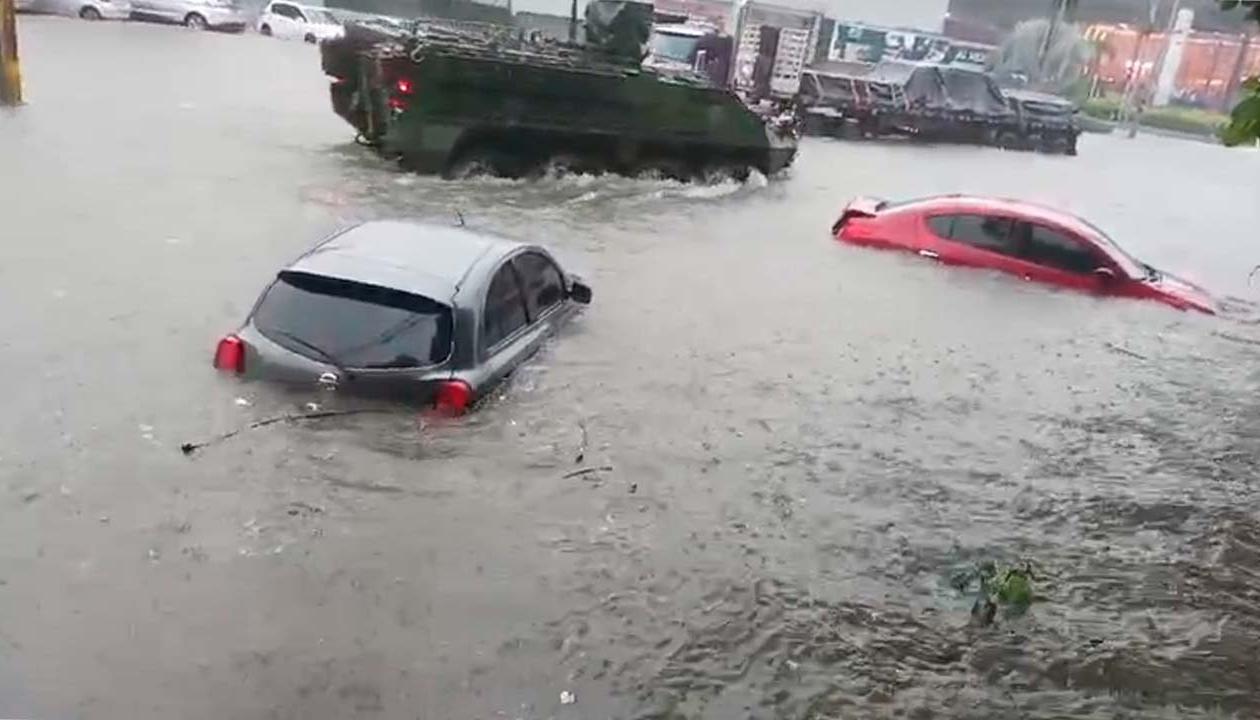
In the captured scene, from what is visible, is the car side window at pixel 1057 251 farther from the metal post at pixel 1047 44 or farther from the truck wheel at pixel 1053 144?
the metal post at pixel 1047 44

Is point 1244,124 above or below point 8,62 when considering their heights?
above

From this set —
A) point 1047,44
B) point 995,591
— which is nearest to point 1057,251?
point 995,591

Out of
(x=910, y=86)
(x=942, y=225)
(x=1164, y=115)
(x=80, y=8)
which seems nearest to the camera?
(x=942, y=225)

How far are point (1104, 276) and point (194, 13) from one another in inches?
1134

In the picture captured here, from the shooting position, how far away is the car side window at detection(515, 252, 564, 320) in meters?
8.27

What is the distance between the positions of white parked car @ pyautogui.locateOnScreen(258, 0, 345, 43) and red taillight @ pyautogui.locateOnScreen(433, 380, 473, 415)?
31625 mm

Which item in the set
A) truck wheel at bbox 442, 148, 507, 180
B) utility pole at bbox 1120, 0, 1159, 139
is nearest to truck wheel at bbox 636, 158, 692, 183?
truck wheel at bbox 442, 148, 507, 180

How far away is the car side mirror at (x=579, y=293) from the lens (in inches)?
368

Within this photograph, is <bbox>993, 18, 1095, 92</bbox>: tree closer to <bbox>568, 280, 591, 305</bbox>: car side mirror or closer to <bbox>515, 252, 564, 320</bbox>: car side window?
<bbox>568, 280, 591, 305</bbox>: car side mirror

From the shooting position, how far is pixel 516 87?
49.4 ft

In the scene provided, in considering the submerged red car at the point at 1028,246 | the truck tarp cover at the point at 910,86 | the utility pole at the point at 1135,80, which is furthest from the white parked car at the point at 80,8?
the utility pole at the point at 1135,80

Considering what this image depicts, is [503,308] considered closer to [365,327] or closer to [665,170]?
[365,327]

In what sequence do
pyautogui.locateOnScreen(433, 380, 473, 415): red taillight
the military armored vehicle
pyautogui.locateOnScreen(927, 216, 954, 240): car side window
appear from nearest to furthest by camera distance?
pyautogui.locateOnScreen(433, 380, 473, 415): red taillight
pyautogui.locateOnScreen(927, 216, 954, 240): car side window
the military armored vehicle

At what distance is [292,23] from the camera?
1447 inches
